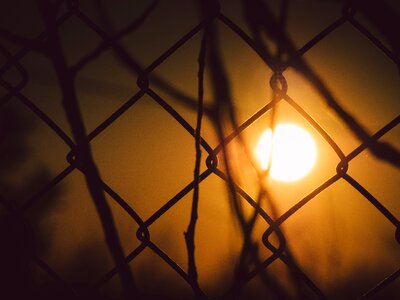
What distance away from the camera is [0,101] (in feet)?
3.21

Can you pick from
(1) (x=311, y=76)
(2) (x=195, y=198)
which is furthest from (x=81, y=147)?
(1) (x=311, y=76)

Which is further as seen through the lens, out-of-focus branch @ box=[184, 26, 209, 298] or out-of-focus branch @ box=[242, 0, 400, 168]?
out-of-focus branch @ box=[242, 0, 400, 168]

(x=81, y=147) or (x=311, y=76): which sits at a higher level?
(x=81, y=147)

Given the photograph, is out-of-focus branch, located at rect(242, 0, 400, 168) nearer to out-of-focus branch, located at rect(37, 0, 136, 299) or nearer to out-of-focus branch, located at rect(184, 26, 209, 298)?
out-of-focus branch, located at rect(184, 26, 209, 298)

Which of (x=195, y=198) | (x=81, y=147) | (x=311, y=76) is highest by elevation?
(x=81, y=147)

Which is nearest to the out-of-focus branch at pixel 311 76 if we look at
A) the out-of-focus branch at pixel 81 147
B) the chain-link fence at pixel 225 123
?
the chain-link fence at pixel 225 123

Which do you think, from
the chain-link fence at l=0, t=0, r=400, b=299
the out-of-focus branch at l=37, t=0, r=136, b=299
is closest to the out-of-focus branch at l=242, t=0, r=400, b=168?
the chain-link fence at l=0, t=0, r=400, b=299

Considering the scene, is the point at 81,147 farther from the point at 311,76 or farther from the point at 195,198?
the point at 311,76

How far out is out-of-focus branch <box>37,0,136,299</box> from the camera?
0.81 m

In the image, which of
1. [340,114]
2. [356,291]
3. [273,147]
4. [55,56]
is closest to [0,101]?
[55,56]

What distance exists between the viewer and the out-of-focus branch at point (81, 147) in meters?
0.81

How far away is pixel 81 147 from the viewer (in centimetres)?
86

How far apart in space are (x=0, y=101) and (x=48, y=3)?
11.2 inches

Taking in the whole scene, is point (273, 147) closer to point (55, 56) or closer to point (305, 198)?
point (305, 198)
